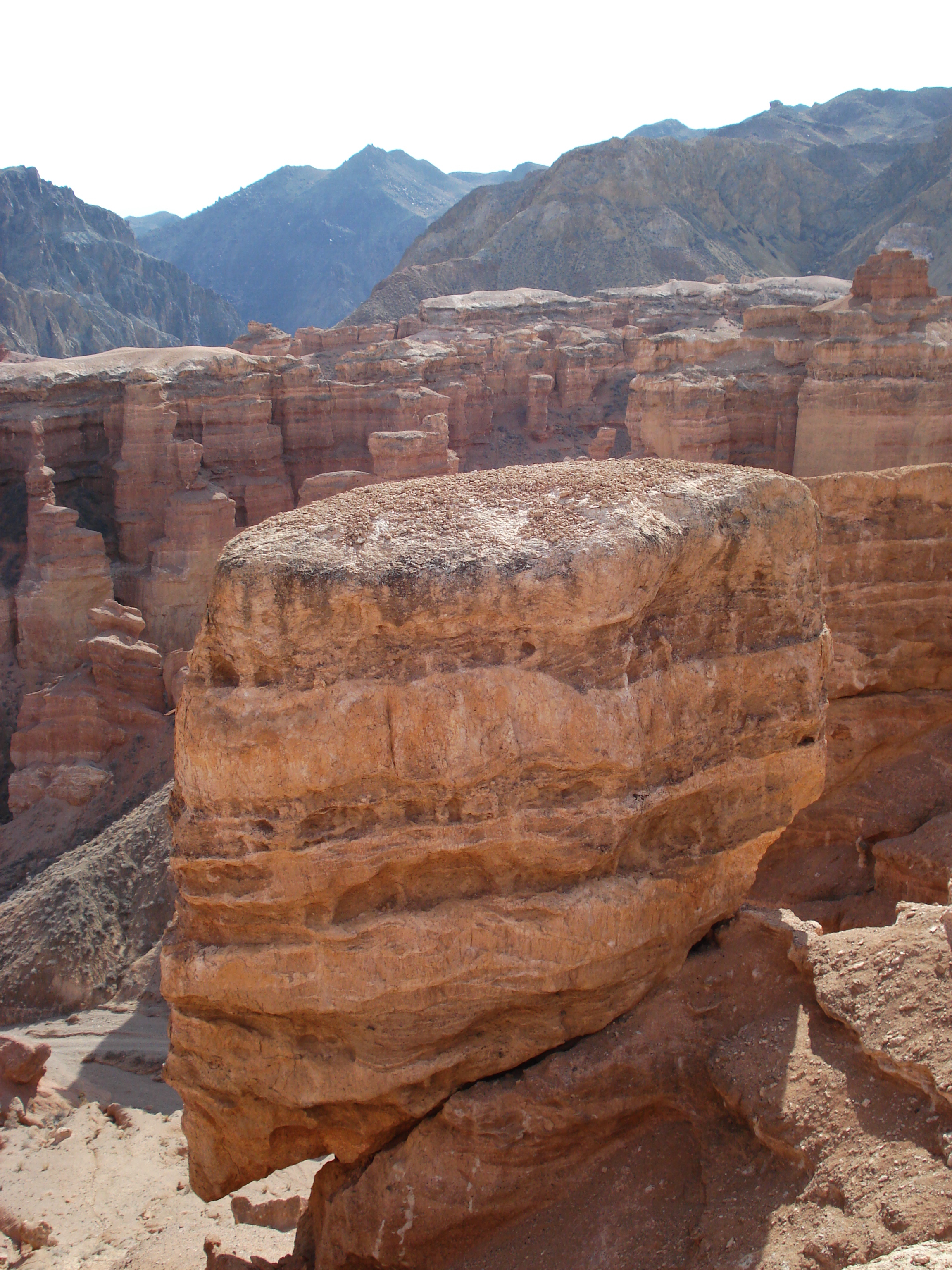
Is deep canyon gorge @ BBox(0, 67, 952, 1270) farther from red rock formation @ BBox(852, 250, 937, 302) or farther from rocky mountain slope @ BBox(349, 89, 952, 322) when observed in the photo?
rocky mountain slope @ BBox(349, 89, 952, 322)

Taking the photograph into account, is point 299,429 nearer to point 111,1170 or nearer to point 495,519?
point 111,1170

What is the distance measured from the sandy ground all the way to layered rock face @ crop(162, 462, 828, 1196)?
Result: 2980 millimetres

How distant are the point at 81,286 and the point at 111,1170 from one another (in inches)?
2445

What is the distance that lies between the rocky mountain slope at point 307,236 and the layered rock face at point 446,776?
7859cm

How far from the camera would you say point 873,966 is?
4199mm

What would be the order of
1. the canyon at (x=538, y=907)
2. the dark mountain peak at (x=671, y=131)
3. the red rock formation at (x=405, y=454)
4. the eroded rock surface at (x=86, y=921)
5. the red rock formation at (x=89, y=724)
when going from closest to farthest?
the canyon at (x=538, y=907)
the eroded rock surface at (x=86, y=921)
the red rock formation at (x=89, y=724)
the red rock formation at (x=405, y=454)
the dark mountain peak at (x=671, y=131)

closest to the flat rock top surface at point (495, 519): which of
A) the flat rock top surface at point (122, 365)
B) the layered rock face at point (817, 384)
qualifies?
the layered rock face at point (817, 384)

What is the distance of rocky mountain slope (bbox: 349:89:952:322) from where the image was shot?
159ft

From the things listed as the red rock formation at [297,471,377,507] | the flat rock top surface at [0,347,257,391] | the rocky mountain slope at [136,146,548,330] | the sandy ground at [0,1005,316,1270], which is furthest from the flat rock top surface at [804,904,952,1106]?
the rocky mountain slope at [136,146,548,330]

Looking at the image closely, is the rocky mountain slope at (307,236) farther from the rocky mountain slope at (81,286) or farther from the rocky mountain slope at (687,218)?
the rocky mountain slope at (687,218)

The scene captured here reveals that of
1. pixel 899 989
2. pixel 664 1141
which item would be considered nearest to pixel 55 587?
pixel 664 1141

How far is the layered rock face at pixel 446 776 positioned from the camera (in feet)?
13.2

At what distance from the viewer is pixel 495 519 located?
14.1ft

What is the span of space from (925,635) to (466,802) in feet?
15.2
